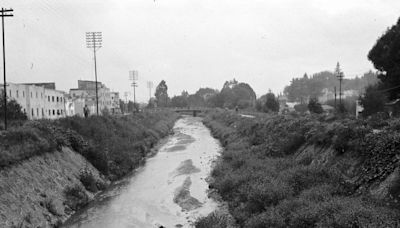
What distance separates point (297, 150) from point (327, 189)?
29.8 feet

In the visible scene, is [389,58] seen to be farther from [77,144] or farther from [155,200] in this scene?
[77,144]

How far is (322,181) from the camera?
14641 millimetres

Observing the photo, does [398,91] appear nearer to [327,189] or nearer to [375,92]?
[375,92]

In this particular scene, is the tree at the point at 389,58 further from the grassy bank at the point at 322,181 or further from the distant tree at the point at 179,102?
the distant tree at the point at 179,102

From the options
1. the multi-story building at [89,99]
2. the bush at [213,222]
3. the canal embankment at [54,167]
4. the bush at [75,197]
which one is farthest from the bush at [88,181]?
the multi-story building at [89,99]

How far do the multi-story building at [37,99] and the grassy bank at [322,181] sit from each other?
147 ft

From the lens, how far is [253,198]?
15398mm

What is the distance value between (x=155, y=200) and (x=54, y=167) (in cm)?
673

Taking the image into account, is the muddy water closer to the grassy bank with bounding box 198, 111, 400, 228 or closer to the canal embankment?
the canal embankment

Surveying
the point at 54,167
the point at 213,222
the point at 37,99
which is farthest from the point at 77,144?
the point at 37,99

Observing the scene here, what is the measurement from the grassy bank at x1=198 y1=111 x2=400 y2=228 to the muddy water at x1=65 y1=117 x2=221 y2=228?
1762 mm

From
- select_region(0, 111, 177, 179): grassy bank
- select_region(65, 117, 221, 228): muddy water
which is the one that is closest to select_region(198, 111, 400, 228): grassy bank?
select_region(65, 117, 221, 228): muddy water

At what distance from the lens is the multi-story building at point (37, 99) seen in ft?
197

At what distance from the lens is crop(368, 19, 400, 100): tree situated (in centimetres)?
3812
